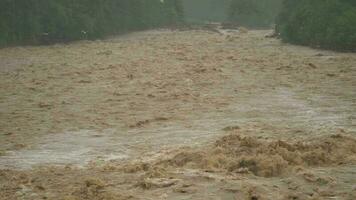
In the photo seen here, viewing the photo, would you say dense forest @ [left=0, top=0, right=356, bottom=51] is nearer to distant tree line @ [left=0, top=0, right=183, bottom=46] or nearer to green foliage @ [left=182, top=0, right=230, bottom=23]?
distant tree line @ [left=0, top=0, right=183, bottom=46]

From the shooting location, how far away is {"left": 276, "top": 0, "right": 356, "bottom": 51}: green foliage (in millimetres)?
23188

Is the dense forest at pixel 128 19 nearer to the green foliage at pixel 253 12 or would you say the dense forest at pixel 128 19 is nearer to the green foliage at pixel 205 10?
the green foliage at pixel 253 12

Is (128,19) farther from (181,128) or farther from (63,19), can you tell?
(181,128)

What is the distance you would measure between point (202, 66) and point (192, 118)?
8121 mm

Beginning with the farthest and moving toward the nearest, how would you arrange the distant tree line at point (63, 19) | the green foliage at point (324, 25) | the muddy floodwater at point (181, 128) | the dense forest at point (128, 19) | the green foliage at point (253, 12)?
1. the green foliage at point (253, 12)
2. the distant tree line at point (63, 19)
3. the dense forest at point (128, 19)
4. the green foliage at point (324, 25)
5. the muddy floodwater at point (181, 128)

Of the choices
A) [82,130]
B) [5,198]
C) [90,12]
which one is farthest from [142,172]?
[90,12]

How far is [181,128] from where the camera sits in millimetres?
11656

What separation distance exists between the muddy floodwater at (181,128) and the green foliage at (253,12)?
2834 cm

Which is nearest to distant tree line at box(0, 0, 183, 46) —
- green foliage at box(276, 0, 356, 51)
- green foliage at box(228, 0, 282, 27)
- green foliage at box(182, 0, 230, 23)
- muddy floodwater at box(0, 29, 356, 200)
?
muddy floodwater at box(0, 29, 356, 200)

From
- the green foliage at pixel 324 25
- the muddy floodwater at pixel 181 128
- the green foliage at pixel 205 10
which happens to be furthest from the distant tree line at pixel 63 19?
the green foliage at pixel 205 10

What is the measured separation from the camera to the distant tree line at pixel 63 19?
3023 cm

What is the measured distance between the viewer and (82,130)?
11.9m

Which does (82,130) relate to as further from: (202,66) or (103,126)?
(202,66)

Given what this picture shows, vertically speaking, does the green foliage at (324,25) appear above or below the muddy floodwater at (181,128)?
above
